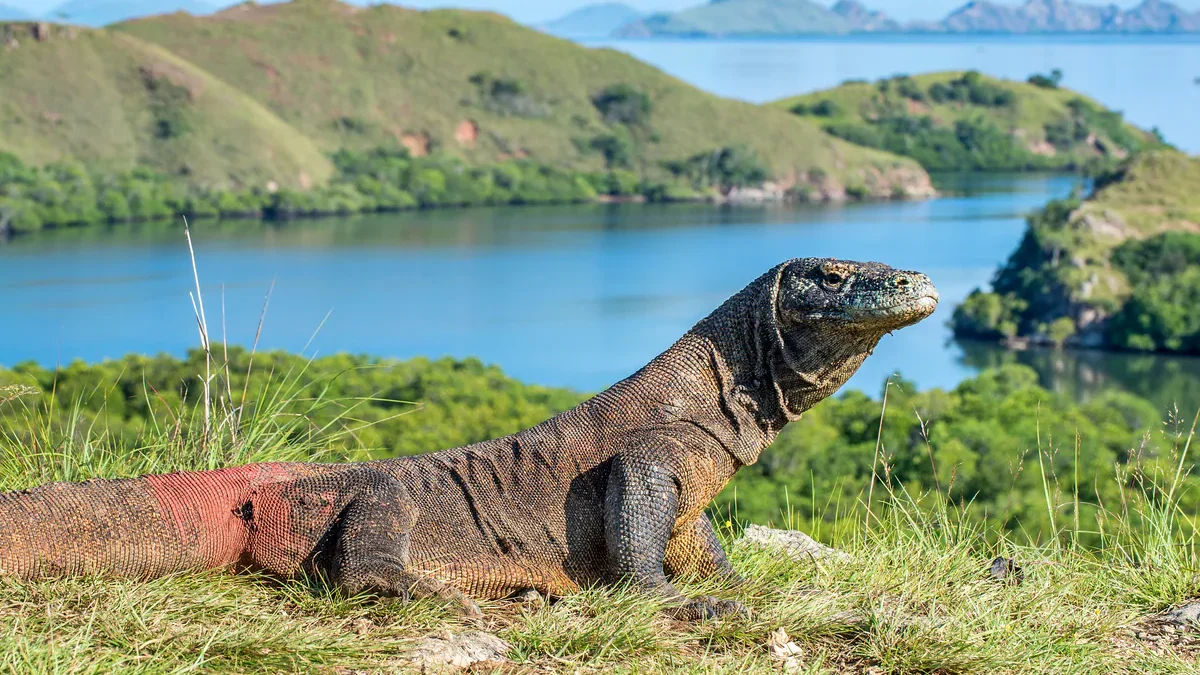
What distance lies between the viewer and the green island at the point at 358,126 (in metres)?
139

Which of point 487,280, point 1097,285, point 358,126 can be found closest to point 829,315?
point 487,280

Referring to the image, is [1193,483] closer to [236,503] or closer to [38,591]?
[236,503]

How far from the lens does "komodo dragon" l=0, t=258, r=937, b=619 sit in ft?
17.1

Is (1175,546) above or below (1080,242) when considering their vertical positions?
above

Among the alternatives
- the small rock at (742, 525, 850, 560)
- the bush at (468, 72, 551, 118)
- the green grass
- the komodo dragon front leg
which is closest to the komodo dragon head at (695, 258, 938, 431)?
the komodo dragon front leg

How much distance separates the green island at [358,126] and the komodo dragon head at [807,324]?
12140 cm

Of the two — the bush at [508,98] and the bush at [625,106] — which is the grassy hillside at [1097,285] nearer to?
the bush at [625,106]

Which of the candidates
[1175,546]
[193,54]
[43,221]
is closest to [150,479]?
[1175,546]

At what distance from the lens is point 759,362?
18.2 feet

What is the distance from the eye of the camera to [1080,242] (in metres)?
97.2

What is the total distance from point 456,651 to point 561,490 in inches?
38.2

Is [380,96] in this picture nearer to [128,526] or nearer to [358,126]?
[358,126]

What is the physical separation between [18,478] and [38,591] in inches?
57.2

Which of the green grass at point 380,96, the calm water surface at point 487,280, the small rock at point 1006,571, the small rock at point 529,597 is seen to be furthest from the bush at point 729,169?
the small rock at point 529,597
